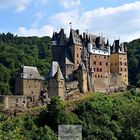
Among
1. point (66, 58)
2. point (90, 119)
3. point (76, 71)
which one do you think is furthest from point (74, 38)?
point (90, 119)

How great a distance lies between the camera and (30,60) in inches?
4840

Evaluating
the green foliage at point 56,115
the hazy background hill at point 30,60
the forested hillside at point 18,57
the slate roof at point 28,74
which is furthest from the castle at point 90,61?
the forested hillside at point 18,57

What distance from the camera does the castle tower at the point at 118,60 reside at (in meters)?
86.8

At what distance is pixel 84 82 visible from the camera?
77188 millimetres

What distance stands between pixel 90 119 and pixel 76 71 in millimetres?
10827

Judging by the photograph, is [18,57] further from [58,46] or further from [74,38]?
[74,38]

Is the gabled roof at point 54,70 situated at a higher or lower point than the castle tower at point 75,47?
lower

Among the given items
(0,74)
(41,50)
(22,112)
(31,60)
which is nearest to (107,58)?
(22,112)

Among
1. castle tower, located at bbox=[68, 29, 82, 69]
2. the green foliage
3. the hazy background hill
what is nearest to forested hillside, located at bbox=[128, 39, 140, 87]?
the hazy background hill

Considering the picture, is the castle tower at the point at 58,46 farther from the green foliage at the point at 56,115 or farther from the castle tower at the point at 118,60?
the green foliage at the point at 56,115

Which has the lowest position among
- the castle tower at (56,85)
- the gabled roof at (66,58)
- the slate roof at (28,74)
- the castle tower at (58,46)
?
the castle tower at (56,85)

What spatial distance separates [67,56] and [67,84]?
19.5 ft

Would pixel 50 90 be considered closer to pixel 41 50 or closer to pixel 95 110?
pixel 95 110

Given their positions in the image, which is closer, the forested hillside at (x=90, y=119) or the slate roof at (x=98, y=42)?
the forested hillside at (x=90, y=119)
